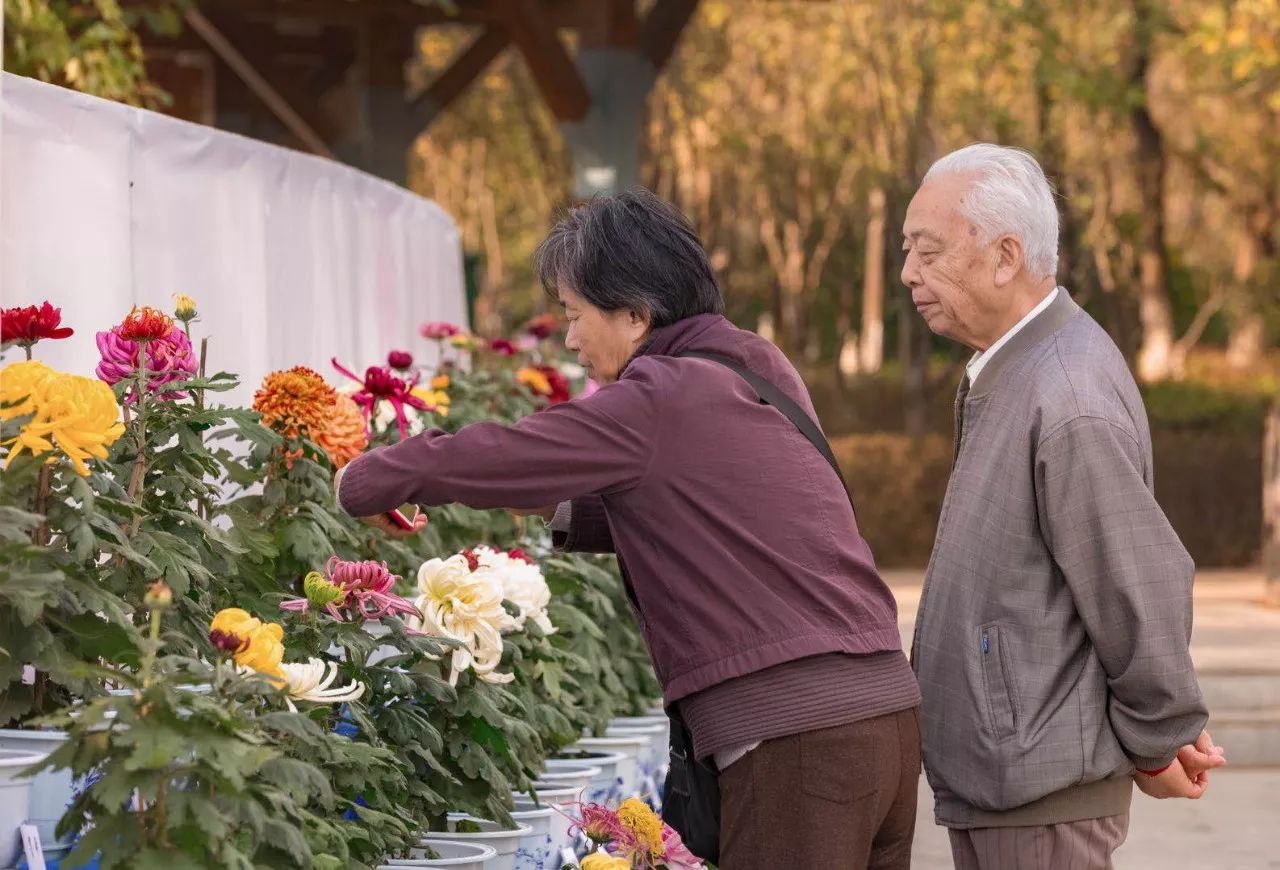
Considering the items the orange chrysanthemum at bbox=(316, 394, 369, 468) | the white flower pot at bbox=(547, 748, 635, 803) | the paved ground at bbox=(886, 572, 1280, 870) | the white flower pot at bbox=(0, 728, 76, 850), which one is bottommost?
the paved ground at bbox=(886, 572, 1280, 870)

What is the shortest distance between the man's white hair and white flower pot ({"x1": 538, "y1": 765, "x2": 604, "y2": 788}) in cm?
156

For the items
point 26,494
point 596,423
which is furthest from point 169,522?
point 596,423

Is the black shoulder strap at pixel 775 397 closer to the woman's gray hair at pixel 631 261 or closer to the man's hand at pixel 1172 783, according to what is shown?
the woman's gray hair at pixel 631 261

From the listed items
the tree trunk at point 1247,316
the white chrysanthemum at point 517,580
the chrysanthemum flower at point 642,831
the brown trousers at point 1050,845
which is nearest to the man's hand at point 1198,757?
the brown trousers at point 1050,845

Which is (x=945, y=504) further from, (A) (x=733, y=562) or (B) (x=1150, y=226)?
(B) (x=1150, y=226)

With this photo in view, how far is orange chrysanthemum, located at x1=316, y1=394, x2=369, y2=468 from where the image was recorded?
3.74m

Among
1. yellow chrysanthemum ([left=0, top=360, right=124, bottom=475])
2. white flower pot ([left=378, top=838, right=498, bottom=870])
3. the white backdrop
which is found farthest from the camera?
the white backdrop

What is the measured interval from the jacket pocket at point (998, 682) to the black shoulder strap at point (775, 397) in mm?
313

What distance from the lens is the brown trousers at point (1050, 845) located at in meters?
2.98

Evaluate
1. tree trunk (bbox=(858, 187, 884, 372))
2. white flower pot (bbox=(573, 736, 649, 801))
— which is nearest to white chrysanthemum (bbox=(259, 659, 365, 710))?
white flower pot (bbox=(573, 736, 649, 801))

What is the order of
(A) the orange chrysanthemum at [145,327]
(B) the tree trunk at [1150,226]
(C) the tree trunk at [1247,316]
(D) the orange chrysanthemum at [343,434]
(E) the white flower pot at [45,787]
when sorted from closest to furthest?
(E) the white flower pot at [45,787]
(A) the orange chrysanthemum at [145,327]
(D) the orange chrysanthemum at [343,434]
(B) the tree trunk at [1150,226]
(C) the tree trunk at [1247,316]

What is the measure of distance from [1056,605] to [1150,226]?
63.9 ft

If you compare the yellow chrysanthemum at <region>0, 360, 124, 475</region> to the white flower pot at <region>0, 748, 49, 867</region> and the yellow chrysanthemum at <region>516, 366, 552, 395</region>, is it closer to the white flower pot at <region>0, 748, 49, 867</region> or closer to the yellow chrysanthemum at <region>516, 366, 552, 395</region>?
the white flower pot at <region>0, 748, 49, 867</region>

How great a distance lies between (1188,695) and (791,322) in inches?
936
